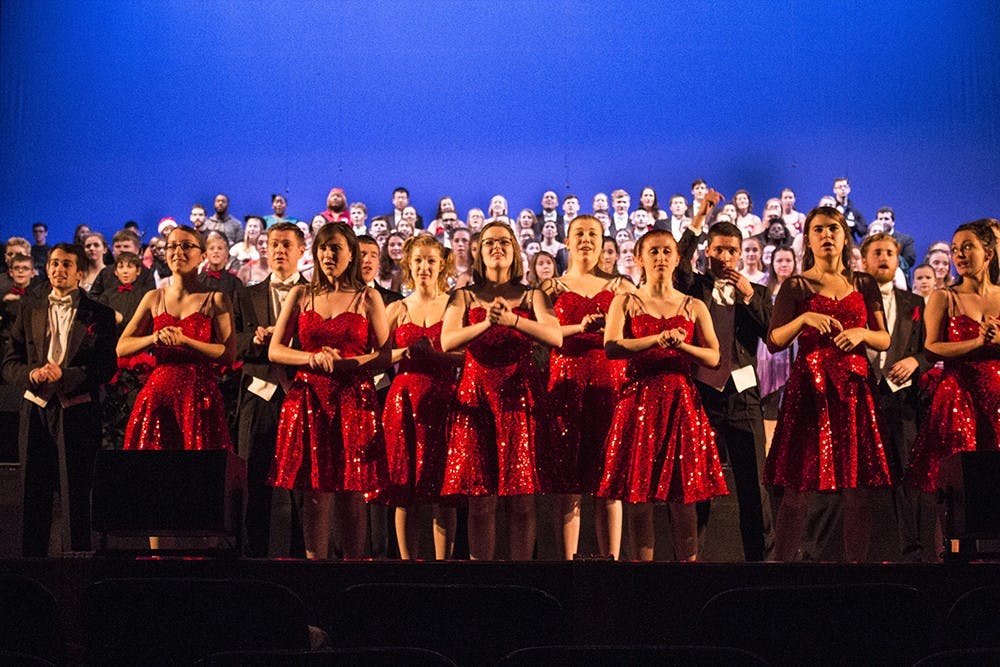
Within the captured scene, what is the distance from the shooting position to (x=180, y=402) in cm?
465

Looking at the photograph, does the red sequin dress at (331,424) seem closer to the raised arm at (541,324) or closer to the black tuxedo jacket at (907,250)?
the raised arm at (541,324)

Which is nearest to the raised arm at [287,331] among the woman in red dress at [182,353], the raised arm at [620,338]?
the woman in red dress at [182,353]

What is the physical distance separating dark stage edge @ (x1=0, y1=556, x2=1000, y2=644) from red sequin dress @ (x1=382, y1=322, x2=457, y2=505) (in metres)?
1.79

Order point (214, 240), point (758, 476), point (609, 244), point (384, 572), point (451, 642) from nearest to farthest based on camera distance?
point (451, 642), point (384, 572), point (758, 476), point (609, 244), point (214, 240)

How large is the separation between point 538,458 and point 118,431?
2961 millimetres

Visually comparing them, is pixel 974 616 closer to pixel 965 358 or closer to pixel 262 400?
pixel 965 358

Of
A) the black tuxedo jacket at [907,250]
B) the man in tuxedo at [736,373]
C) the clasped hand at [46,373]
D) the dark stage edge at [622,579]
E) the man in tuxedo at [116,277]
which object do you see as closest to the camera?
the dark stage edge at [622,579]

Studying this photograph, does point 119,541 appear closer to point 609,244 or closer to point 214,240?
point 214,240

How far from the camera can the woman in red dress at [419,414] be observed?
4.62 meters

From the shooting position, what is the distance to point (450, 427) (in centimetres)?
446

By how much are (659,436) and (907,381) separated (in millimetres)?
1367

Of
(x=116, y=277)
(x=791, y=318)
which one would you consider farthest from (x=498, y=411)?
→ (x=116, y=277)

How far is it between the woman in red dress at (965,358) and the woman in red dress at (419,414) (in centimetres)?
186

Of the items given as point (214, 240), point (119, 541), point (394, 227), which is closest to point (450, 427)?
point (119, 541)
